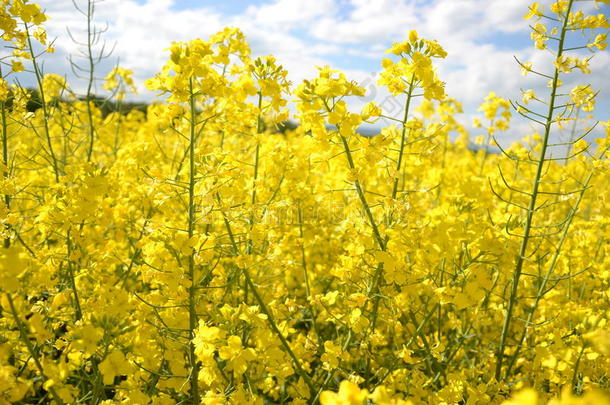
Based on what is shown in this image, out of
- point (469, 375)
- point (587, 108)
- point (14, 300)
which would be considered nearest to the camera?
point (14, 300)

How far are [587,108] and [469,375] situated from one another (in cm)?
180

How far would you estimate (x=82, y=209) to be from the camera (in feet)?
8.13

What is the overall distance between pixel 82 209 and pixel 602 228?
13.7 ft

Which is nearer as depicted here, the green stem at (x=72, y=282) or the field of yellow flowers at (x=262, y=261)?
the field of yellow flowers at (x=262, y=261)

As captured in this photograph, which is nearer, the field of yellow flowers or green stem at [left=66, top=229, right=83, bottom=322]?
the field of yellow flowers

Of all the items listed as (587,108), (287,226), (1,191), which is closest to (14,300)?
(1,191)

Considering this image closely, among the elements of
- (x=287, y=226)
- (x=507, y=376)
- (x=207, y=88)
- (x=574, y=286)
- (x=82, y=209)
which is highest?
(x=207, y=88)

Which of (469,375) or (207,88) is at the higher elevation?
(207,88)

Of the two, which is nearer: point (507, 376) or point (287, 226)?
point (507, 376)

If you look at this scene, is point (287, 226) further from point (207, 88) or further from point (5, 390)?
point (5, 390)

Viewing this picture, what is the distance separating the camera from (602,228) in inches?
156

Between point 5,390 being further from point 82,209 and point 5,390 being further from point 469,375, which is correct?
point 469,375

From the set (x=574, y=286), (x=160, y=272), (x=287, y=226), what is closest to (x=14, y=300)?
(x=160, y=272)

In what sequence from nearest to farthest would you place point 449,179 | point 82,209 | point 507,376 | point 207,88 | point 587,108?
1. point 207,88
2. point 82,209
3. point 587,108
4. point 507,376
5. point 449,179
